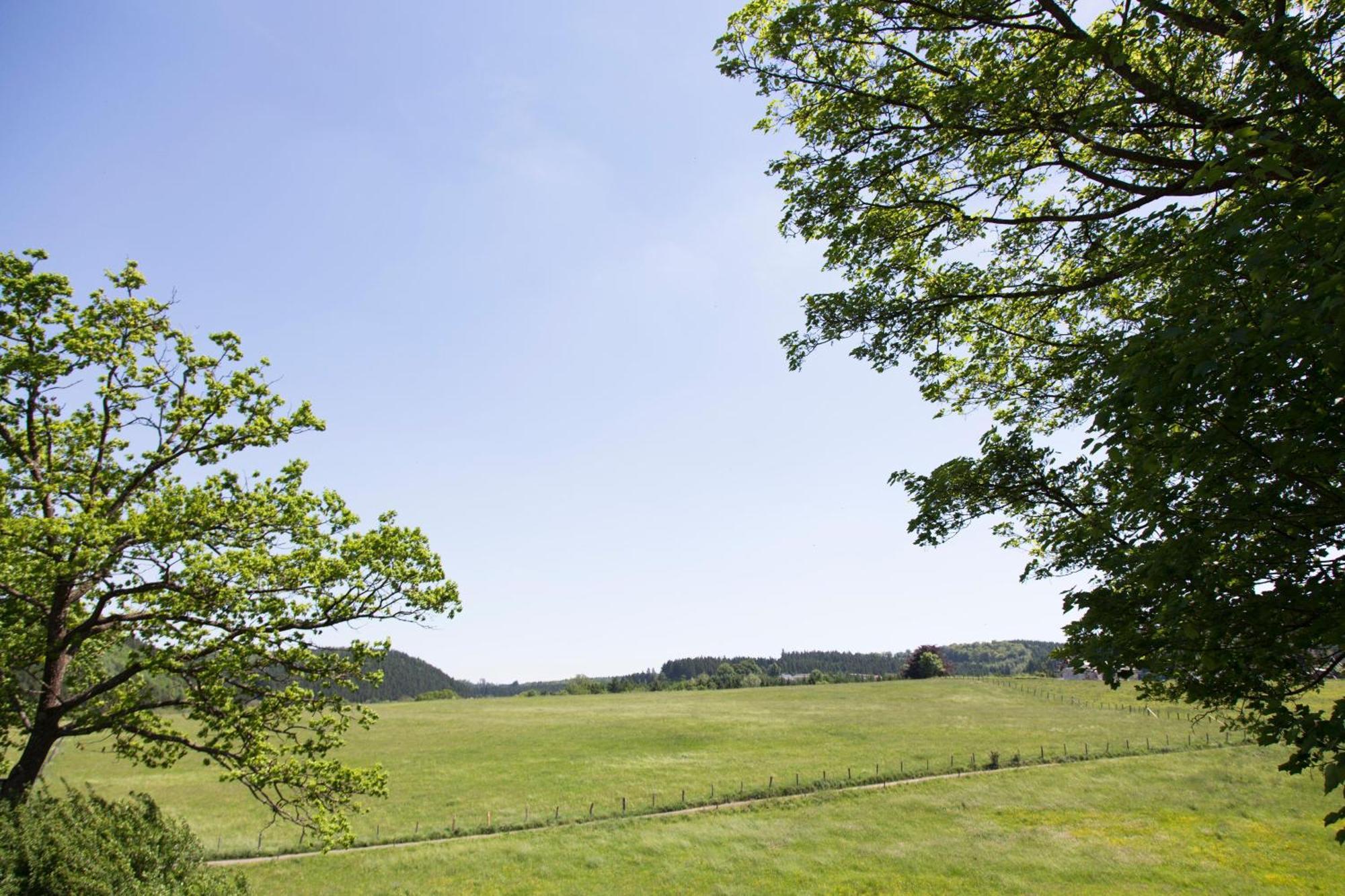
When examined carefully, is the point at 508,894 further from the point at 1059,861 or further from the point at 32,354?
the point at 32,354

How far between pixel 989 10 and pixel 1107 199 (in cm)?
342

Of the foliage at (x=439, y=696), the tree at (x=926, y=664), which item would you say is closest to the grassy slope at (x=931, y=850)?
the tree at (x=926, y=664)

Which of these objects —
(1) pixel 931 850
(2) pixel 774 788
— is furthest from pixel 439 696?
(1) pixel 931 850

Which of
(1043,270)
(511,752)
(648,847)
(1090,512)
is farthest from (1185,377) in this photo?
(511,752)

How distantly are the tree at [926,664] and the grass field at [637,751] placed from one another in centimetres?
3289

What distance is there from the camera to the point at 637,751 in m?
65.2

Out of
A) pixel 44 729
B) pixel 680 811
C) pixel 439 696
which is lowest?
pixel 439 696

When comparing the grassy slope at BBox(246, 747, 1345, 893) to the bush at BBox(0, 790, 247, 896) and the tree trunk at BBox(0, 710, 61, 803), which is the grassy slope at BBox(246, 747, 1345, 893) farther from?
the tree trunk at BBox(0, 710, 61, 803)

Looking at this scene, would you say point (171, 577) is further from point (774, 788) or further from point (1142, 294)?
point (774, 788)

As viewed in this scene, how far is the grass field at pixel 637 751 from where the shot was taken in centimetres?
4625

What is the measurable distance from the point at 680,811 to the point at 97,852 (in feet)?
120

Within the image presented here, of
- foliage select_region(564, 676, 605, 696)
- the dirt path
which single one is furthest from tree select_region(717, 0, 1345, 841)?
foliage select_region(564, 676, 605, 696)

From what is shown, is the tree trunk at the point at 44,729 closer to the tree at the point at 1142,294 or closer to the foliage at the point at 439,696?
the tree at the point at 1142,294

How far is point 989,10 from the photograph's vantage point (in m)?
8.86
